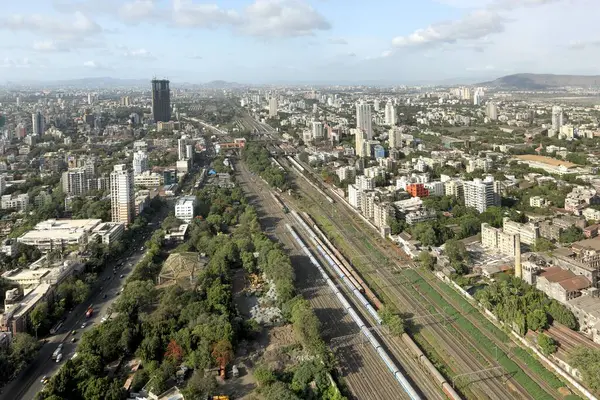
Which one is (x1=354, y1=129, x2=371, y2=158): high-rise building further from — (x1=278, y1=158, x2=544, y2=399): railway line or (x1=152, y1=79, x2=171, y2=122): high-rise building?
(x1=152, y1=79, x2=171, y2=122): high-rise building

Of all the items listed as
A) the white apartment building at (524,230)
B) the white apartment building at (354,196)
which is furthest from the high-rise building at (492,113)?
the white apartment building at (524,230)

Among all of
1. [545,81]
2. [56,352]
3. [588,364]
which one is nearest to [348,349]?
[588,364]

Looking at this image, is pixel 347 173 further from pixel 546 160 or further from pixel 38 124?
pixel 38 124

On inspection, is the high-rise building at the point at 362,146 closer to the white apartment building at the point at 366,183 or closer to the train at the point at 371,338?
the white apartment building at the point at 366,183

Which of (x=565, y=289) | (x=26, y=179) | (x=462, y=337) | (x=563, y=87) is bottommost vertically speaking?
(x=462, y=337)

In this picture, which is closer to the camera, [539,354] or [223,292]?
[539,354]

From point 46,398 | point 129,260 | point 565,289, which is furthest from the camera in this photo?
point 129,260

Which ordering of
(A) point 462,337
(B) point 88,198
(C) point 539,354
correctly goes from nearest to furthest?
(C) point 539,354 → (A) point 462,337 → (B) point 88,198

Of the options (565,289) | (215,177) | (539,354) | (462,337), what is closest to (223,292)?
(462,337)

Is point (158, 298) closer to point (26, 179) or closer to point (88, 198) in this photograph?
point (88, 198)
